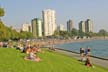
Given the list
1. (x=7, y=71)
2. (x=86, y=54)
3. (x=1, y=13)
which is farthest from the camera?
(x=1, y=13)

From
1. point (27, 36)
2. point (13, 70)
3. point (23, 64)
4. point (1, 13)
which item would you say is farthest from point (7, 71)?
point (27, 36)

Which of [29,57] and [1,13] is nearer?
[29,57]

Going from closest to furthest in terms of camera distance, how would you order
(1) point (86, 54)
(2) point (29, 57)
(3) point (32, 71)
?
(3) point (32, 71)
(2) point (29, 57)
(1) point (86, 54)

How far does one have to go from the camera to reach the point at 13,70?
55.0 feet

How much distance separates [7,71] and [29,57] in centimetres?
583

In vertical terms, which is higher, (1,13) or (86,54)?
(1,13)

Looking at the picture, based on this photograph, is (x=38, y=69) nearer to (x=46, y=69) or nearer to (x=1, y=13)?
(x=46, y=69)

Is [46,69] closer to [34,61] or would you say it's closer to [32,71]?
[32,71]

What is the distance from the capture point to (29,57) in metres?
22.0

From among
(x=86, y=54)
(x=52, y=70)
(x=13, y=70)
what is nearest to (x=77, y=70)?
(x=52, y=70)

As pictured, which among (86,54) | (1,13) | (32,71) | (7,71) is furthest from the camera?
(1,13)

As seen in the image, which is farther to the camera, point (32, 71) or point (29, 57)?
point (29, 57)

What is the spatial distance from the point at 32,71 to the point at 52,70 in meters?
1.53

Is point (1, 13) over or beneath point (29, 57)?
over
